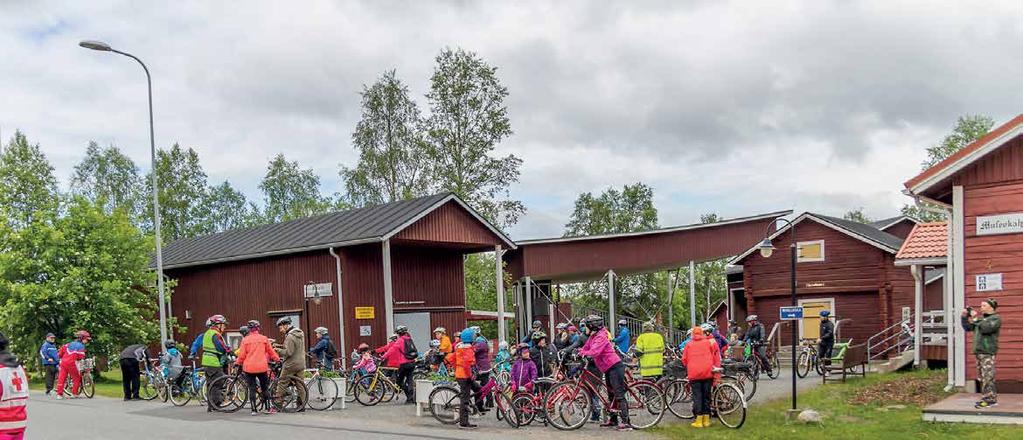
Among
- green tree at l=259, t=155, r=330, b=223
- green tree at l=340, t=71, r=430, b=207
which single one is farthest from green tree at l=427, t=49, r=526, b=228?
green tree at l=259, t=155, r=330, b=223

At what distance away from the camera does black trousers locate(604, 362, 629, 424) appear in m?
13.0

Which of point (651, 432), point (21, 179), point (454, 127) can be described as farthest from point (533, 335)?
point (21, 179)

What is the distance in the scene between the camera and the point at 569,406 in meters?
13.3

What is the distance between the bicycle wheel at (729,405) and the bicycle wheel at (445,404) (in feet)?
13.4

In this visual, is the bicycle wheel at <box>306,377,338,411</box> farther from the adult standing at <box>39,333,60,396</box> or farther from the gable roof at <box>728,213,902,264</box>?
the gable roof at <box>728,213,902,264</box>

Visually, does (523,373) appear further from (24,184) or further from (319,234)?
(24,184)

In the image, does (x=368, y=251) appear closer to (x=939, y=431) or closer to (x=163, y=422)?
(x=163, y=422)

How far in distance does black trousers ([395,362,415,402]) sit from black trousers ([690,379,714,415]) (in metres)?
6.30

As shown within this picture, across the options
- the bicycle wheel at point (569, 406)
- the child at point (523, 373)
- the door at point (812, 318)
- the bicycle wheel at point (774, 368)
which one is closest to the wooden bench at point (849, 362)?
the bicycle wheel at point (774, 368)

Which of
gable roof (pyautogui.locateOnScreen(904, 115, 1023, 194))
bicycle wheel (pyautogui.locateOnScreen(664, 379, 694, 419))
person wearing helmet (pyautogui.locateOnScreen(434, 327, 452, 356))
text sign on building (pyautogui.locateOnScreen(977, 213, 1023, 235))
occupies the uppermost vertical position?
gable roof (pyautogui.locateOnScreen(904, 115, 1023, 194))

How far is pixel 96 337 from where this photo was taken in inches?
1000

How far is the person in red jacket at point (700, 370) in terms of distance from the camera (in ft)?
42.1

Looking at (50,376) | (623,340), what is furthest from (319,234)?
(623,340)

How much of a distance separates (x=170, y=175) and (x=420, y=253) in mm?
34935
